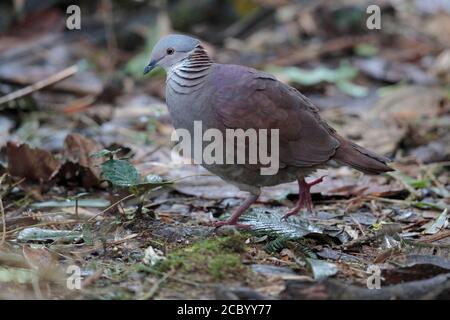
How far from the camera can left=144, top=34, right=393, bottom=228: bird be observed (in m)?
3.87

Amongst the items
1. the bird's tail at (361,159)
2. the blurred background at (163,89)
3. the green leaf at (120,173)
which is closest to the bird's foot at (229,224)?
the blurred background at (163,89)

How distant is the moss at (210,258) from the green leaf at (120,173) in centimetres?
48

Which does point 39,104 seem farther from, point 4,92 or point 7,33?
point 7,33

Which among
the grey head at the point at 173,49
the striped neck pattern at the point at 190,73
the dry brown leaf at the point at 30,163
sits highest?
the grey head at the point at 173,49

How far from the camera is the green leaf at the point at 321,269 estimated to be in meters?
3.24

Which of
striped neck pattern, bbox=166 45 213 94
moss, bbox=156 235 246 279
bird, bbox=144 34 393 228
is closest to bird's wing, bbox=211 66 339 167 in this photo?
bird, bbox=144 34 393 228

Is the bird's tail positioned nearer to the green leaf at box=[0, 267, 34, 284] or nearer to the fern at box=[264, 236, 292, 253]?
the fern at box=[264, 236, 292, 253]

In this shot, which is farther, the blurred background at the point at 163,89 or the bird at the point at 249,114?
the blurred background at the point at 163,89

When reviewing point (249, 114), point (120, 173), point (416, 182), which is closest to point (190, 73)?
point (249, 114)

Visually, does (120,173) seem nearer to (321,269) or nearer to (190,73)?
(190,73)

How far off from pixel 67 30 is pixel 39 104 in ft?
8.02

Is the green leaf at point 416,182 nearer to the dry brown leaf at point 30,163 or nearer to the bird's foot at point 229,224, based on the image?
the bird's foot at point 229,224

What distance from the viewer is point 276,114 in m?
3.90

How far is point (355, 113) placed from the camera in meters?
7.03
